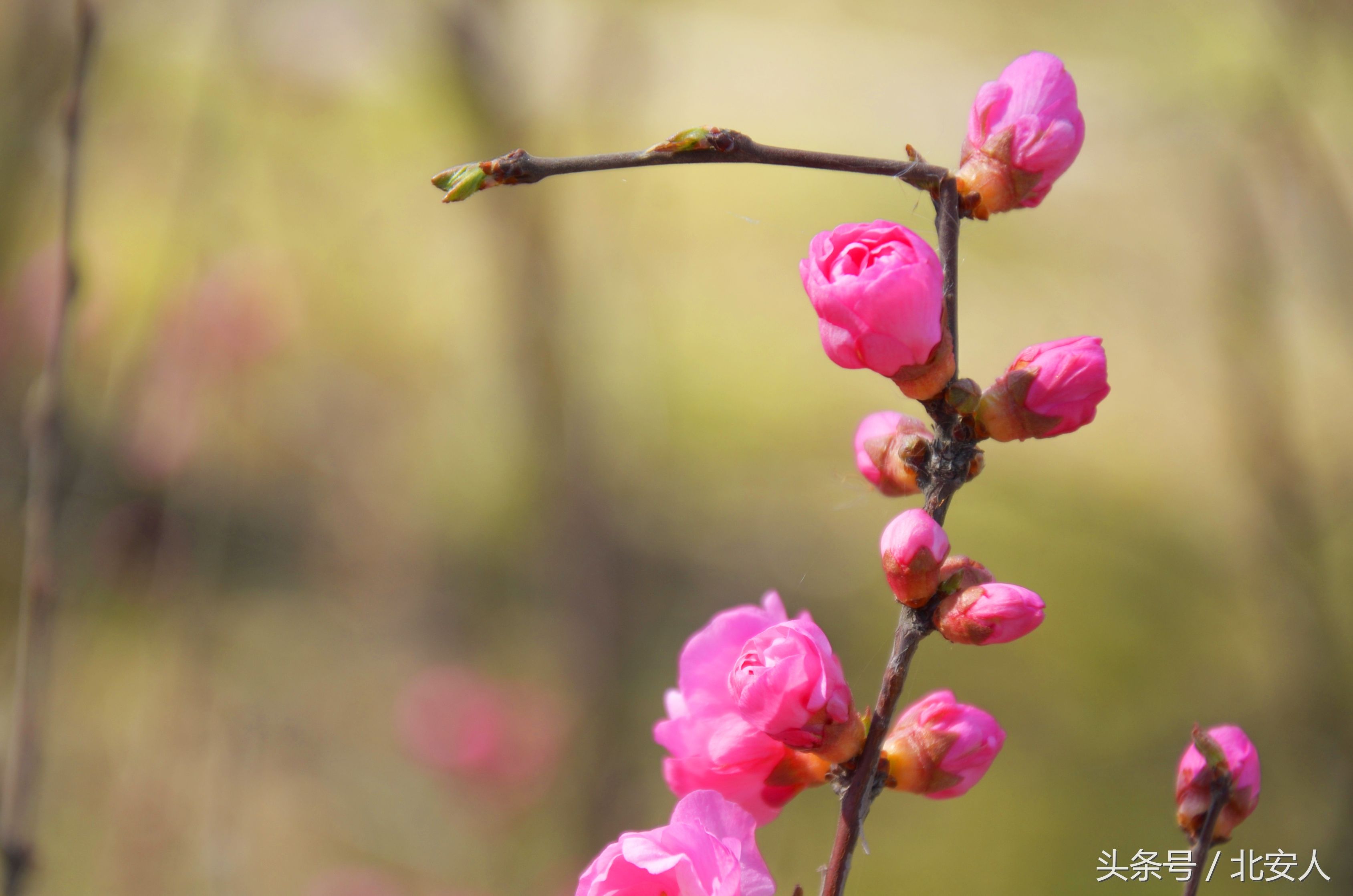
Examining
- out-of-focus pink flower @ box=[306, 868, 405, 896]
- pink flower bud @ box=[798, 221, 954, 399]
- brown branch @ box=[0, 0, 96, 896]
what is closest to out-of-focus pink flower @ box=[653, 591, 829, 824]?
pink flower bud @ box=[798, 221, 954, 399]

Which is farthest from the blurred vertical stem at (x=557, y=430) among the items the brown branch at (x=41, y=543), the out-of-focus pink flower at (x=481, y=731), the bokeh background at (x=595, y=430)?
the brown branch at (x=41, y=543)

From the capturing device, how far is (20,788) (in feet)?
1.71

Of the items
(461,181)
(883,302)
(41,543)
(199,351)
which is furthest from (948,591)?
(199,351)

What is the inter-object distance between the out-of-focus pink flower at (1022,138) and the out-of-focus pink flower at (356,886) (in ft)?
5.46

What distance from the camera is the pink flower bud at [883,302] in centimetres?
35

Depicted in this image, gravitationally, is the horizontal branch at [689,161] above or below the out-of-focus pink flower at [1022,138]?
below

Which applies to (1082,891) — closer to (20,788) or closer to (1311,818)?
(1311,818)

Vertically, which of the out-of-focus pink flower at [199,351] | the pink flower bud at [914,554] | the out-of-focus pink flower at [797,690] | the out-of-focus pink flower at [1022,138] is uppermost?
the out-of-focus pink flower at [199,351]

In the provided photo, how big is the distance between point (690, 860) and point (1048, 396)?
237 millimetres

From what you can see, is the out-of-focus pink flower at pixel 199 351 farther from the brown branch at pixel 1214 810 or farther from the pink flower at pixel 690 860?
the brown branch at pixel 1214 810

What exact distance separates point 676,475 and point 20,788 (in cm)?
222

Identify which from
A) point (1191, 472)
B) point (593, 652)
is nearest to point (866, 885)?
point (593, 652)

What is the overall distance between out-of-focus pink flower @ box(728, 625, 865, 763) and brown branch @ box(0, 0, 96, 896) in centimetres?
42

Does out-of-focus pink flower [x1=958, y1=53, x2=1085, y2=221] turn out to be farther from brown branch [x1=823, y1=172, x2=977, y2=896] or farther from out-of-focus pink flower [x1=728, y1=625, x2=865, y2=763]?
out-of-focus pink flower [x1=728, y1=625, x2=865, y2=763]
